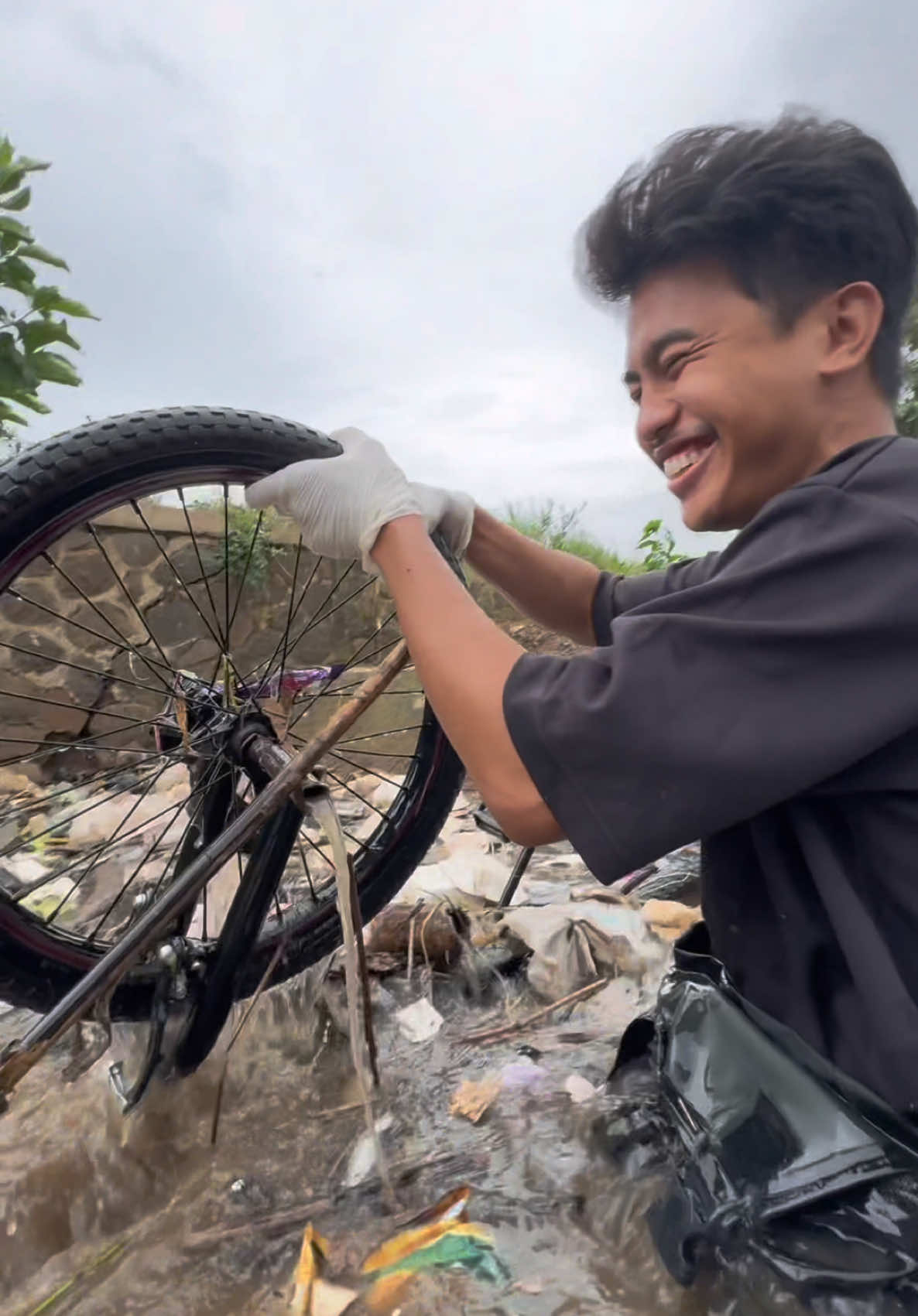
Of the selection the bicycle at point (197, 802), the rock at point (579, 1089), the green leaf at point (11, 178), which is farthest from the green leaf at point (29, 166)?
the rock at point (579, 1089)

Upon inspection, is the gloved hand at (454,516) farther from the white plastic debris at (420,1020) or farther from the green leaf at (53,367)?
the green leaf at (53,367)

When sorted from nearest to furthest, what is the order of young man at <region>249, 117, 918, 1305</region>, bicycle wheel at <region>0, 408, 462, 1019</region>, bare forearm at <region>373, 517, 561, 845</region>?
young man at <region>249, 117, 918, 1305</region>, bare forearm at <region>373, 517, 561, 845</region>, bicycle wheel at <region>0, 408, 462, 1019</region>

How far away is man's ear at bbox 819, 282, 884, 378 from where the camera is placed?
101 centimetres

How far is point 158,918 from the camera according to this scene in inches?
41.1

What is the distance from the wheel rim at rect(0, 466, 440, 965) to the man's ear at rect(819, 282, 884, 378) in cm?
90

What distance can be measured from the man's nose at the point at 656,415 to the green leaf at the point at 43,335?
1581 mm

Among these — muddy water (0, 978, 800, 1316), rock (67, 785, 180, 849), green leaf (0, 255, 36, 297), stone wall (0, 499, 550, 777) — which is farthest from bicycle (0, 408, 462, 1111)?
stone wall (0, 499, 550, 777)

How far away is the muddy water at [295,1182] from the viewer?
0.97 meters

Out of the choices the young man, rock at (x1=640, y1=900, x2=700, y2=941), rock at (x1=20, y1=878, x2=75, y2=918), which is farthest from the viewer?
rock at (x1=20, y1=878, x2=75, y2=918)

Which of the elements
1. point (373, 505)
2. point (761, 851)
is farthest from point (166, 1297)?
point (373, 505)

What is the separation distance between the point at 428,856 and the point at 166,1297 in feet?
4.79

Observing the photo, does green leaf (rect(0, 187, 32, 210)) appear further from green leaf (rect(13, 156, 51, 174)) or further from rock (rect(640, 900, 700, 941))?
rock (rect(640, 900, 700, 941))

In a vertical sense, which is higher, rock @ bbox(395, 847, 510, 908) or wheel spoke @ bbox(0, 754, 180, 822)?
wheel spoke @ bbox(0, 754, 180, 822)

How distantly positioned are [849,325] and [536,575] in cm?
75
